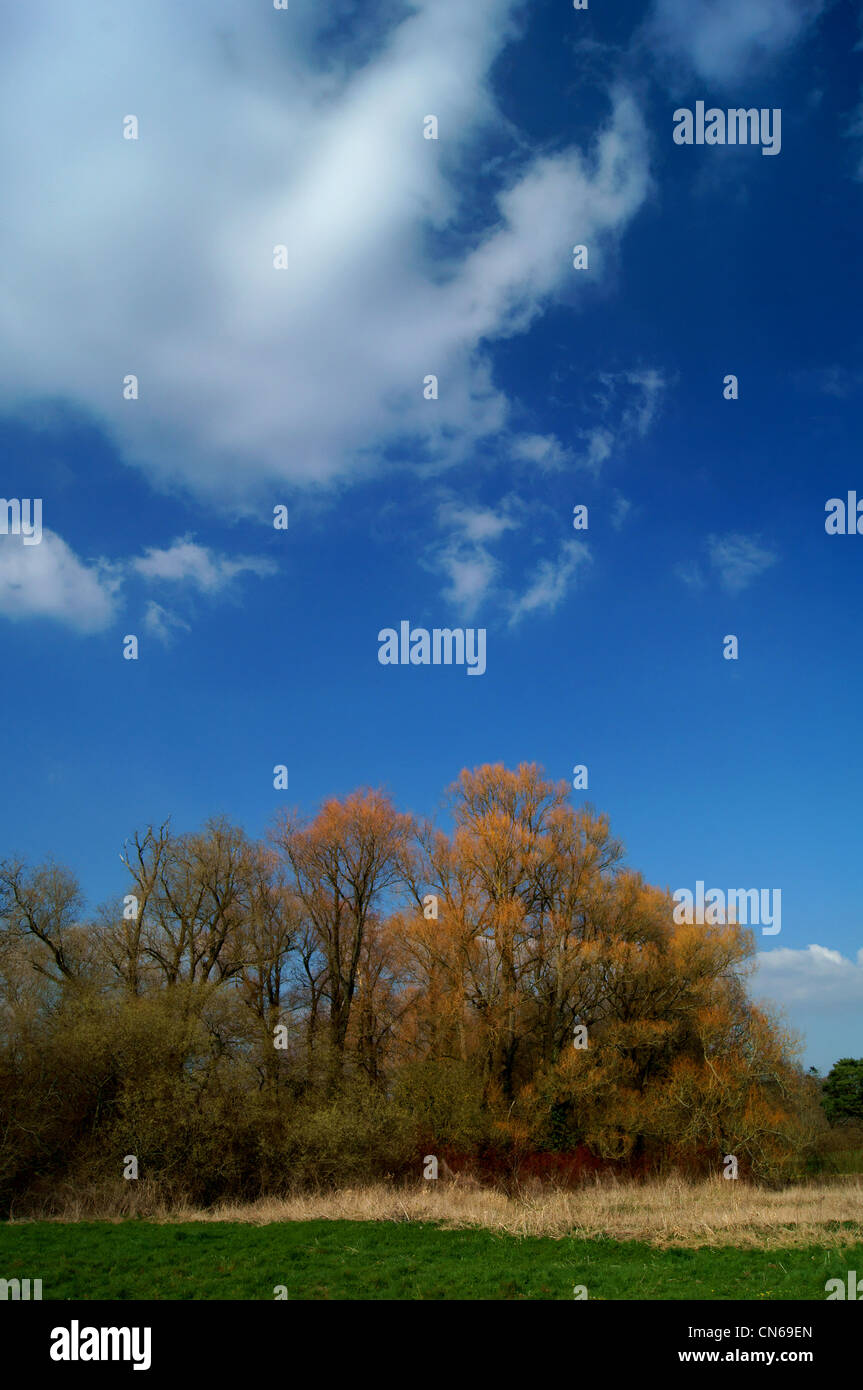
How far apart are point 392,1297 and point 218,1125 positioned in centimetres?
1621

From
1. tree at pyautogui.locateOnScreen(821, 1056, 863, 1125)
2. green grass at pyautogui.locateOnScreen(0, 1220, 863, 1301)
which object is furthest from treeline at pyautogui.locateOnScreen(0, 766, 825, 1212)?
tree at pyautogui.locateOnScreen(821, 1056, 863, 1125)

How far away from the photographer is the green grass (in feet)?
44.1

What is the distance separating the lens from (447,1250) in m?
16.7

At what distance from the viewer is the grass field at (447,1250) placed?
44.7ft

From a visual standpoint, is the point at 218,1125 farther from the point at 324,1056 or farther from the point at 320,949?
the point at 320,949

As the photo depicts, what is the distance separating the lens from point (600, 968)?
38.4m

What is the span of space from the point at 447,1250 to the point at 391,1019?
2358 cm

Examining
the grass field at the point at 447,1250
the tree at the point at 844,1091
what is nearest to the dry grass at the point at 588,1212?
the grass field at the point at 447,1250

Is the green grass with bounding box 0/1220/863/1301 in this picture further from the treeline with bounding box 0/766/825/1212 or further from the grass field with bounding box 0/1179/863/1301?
the treeline with bounding box 0/766/825/1212

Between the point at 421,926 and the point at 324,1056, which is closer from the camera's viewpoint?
the point at 324,1056

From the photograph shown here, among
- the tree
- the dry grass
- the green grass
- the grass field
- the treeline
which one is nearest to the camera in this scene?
the green grass

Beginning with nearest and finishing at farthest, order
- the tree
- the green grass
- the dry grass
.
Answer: the green grass → the dry grass → the tree

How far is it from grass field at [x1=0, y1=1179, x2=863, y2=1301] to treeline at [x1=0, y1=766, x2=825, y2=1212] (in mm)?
4973
